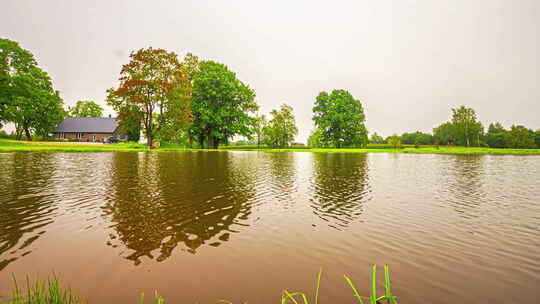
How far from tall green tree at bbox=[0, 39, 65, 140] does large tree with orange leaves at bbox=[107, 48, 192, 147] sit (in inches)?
816

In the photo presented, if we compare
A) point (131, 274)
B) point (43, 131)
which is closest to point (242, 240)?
point (131, 274)

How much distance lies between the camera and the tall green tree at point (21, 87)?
49375 mm

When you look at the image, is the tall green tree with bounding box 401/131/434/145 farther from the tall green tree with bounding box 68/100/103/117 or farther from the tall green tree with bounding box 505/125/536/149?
the tall green tree with bounding box 68/100/103/117

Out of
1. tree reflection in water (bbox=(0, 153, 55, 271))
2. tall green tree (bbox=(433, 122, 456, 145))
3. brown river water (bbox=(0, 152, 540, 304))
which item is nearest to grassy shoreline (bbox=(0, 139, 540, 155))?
tree reflection in water (bbox=(0, 153, 55, 271))

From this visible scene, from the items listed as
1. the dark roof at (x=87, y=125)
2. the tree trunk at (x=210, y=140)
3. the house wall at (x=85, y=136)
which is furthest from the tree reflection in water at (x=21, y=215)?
the dark roof at (x=87, y=125)

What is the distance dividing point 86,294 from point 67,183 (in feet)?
38.1

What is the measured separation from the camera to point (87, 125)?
8338 cm

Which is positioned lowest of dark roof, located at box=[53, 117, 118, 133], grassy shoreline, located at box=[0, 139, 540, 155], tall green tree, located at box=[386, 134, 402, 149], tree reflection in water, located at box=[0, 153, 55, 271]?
tree reflection in water, located at box=[0, 153, 55, 271]

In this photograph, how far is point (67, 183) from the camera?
40.8 ft

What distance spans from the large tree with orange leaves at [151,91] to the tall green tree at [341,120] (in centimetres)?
4504

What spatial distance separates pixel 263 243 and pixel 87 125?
330ft

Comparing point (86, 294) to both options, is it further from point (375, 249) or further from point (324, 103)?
point (324, 103)

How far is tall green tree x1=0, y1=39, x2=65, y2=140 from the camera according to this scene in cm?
4938

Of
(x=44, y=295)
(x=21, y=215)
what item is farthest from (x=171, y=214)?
(x=44, y=295)
